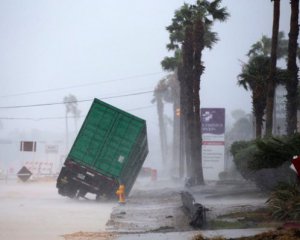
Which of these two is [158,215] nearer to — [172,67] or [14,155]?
[172,67]

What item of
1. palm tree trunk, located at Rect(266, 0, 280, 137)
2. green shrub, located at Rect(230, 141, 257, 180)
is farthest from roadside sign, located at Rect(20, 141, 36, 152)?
palm tree trunk, located at Rect(266, 0, 280, 137)

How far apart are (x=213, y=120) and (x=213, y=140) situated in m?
1.54

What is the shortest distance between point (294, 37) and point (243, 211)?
12.2m

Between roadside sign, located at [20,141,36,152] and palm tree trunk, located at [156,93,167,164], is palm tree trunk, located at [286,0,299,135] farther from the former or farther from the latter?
palm tree trunk, located at [156,93,167,164]

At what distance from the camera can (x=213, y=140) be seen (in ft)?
125

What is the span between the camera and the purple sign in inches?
1465

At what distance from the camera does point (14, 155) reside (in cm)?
14625

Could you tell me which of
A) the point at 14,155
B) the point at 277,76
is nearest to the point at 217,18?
the point at 277,76

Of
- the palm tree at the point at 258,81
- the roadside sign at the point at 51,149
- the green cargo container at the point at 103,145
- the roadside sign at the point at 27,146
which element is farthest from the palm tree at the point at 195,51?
the roadside sign at the point at 51,149

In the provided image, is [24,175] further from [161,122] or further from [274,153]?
[161,122]

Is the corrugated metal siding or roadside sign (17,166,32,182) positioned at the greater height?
the corrugated metal siding

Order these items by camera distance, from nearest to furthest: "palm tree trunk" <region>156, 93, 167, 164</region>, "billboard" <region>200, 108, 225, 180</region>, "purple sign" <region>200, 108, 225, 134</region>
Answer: "purple sign" <region>200, 108, 225, 134</region>, "billboard" <region>200, 108, 225, 180</region>, "palm tree trunk" <region>156, 93, 167, 164</region>

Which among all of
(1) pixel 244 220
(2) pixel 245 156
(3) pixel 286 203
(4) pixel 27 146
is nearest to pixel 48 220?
(1) pixel 244 220

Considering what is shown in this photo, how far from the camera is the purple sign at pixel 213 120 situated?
37219 millimetres
